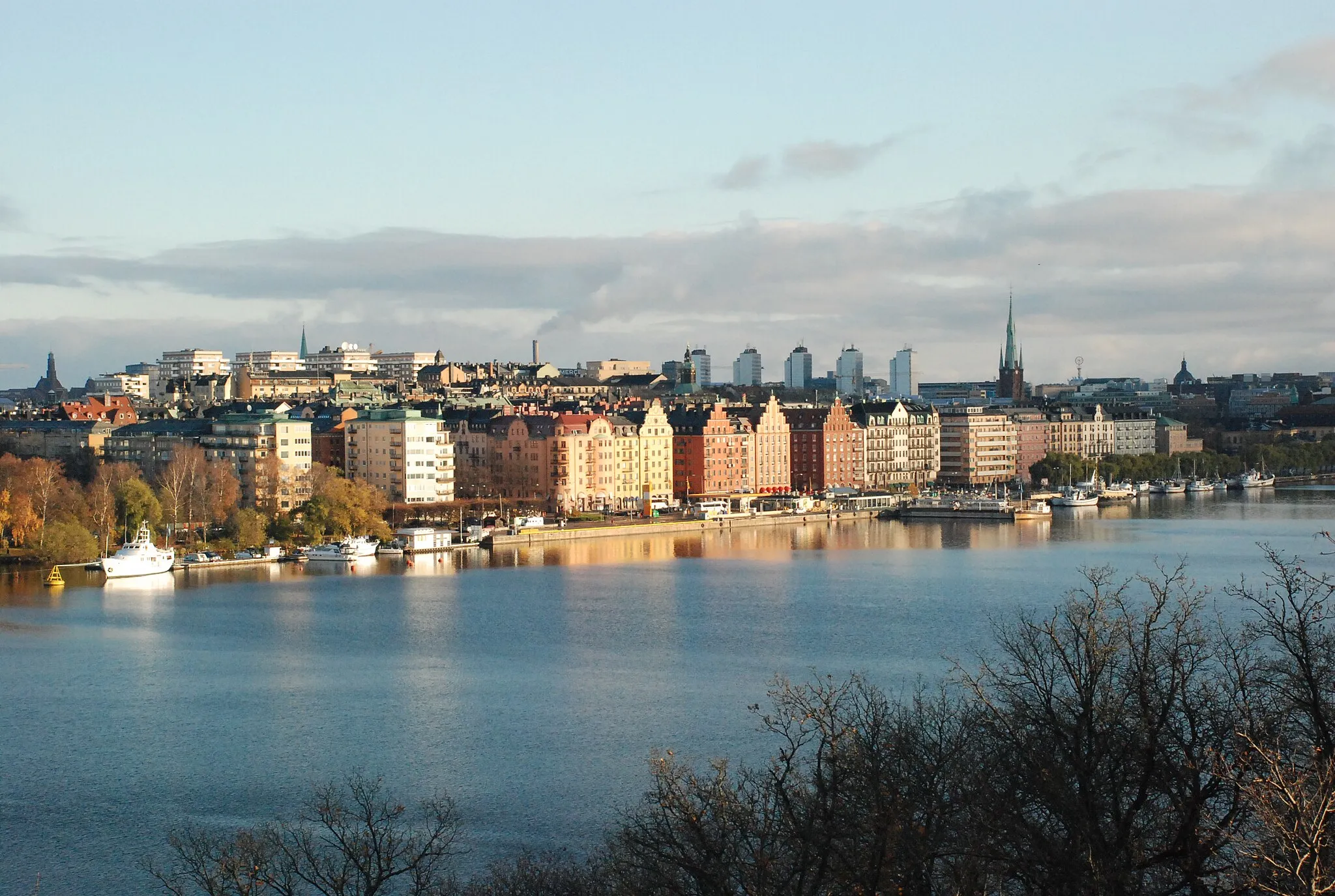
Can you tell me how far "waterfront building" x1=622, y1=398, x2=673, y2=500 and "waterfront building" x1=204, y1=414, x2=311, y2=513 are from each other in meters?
10.8

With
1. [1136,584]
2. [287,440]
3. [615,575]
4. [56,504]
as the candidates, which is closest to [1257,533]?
[1136,584]

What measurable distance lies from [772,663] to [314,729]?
5.83 meters

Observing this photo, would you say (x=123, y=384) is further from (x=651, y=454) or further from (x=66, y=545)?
(x=66, y=545)

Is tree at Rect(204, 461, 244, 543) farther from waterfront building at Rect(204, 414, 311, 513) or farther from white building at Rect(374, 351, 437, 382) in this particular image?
white building at Rect(374, 351, 437, 382)

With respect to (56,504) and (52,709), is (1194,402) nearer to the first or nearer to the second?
(56,504)

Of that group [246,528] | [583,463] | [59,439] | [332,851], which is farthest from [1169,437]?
[332,851]

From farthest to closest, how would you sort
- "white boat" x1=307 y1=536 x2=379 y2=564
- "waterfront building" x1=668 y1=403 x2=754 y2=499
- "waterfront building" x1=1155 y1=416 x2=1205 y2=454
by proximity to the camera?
"waterfront building" x1=1155 y1=416 x2=1205 y2=454
"waterfront building" x1=668 y1=403 x2=754 y2=499
"white boat" x1=307 y1=536 x2=379 y2=564

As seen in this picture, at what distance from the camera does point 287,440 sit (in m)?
43.2

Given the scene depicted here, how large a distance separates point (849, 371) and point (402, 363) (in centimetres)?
3917

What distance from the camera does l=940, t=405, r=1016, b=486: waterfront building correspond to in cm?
6438

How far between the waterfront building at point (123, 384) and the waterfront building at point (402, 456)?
4514 centimetres

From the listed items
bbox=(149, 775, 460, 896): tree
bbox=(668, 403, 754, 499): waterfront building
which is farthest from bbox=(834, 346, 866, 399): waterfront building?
bbox=(149, 775, 460, 896): tree

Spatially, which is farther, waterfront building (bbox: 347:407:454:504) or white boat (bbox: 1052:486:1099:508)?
white boat (bbox: 1052:486:1099:508)

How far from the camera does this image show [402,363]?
9700 cm
